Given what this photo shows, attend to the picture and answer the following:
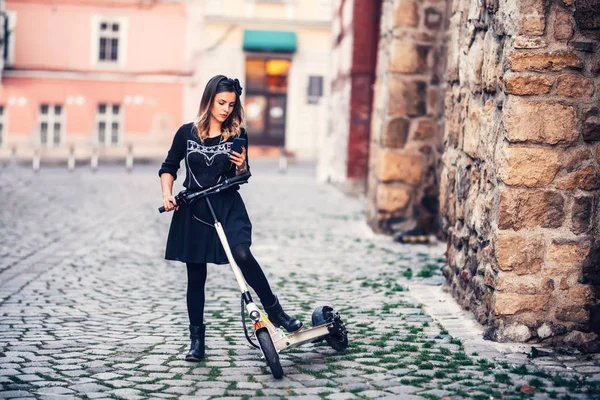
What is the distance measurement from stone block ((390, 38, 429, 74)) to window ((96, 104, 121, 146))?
2254cm

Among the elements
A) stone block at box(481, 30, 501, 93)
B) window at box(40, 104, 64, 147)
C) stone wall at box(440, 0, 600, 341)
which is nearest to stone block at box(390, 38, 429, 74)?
stone block at box(481, 30, 501, 93)

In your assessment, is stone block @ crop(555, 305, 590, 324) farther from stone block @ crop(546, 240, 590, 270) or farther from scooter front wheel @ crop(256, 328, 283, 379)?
scooter front wheel @ crop(256, 328, 283, 379)

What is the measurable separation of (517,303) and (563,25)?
1.64 meters

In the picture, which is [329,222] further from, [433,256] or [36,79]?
[36,79]

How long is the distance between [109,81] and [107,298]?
2614 centimetres

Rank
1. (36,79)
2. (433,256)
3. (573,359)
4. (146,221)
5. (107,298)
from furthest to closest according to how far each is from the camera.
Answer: (36,79), (146,221), (433,256), (107,298), (573,359)

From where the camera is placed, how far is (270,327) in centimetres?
526

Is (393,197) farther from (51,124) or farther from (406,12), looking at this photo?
(51,124)

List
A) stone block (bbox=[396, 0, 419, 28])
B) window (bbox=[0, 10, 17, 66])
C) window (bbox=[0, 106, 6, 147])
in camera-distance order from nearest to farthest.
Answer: stone block (bbox=[396, 0, 419, 28]) < window (bbox=[0, 106, 6, 147]) < window (bbox=[0, 10, 17, 66])

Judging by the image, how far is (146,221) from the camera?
1300cm

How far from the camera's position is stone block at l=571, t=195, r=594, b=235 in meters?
5.82

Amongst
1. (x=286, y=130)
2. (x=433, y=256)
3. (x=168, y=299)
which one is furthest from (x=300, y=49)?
(x=168, y=299)

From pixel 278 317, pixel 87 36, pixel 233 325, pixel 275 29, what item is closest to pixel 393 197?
pixel 233 325

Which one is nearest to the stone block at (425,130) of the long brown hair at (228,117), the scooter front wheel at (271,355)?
the long brown hair at (228,117)
